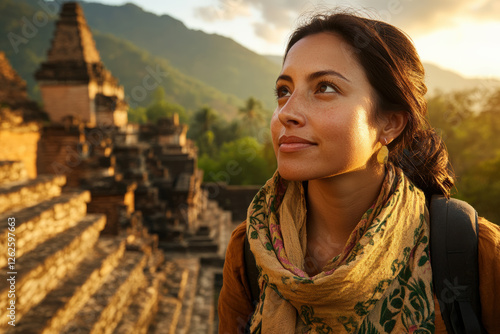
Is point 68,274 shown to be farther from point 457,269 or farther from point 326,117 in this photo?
point 457,269

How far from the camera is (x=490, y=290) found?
120 centimetres

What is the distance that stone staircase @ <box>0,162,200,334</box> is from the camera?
311cm

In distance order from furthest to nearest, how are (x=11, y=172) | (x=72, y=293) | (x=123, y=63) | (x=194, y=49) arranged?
(x=194, y=49), (x=123, y=63), (x=11, y=172), (x=72, y=293)

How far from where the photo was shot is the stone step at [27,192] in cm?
377

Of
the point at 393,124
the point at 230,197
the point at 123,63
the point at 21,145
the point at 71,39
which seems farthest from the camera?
the point at 123,63

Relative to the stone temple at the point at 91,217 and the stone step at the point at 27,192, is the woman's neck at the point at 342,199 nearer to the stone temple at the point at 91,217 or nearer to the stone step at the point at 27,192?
the stone temple at the point at 91,217

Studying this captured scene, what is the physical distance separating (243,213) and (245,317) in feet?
53.7

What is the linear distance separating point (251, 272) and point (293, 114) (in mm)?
776

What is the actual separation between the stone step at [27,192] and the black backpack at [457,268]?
425 cm

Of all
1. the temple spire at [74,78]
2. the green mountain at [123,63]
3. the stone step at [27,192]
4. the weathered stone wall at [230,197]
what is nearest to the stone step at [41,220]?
the stone step at [27,192]

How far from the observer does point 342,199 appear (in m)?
1.47


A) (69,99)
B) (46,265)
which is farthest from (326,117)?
(69,99)

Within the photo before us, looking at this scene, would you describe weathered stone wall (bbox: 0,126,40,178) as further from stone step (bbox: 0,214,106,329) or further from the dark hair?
the dark hair

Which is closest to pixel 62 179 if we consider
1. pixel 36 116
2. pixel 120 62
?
pixel 36 116
